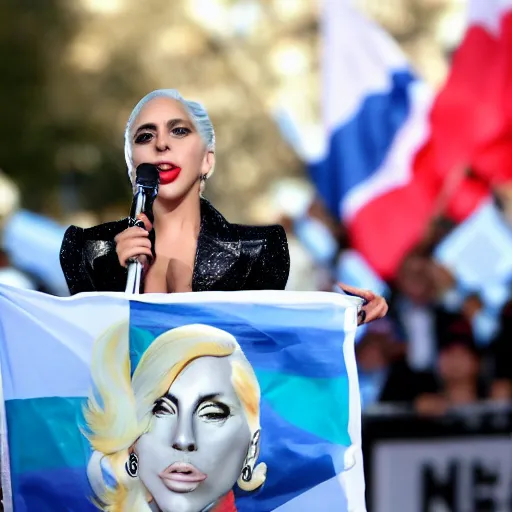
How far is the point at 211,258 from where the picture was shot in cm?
375

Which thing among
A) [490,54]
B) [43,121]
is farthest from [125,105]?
[490,54]

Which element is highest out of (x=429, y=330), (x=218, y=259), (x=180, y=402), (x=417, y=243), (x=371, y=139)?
(x=371, y=139)

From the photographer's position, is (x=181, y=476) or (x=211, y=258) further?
(x=211, y=258)

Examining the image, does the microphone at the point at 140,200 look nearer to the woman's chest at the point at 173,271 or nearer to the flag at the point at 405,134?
the woman's chest at the point at 173,271

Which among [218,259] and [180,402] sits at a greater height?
[218,259]

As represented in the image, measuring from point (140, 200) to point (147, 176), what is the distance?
2.6 inches

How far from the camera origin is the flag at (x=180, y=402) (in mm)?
3502

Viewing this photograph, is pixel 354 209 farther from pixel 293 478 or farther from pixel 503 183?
pixel 293 478

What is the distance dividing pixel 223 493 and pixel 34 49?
763 inches

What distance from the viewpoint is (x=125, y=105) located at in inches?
904

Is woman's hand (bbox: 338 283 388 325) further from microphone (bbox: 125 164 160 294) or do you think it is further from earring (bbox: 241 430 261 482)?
microphone (bbox: 125 164 160 294)

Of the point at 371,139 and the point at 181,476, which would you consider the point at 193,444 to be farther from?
the point at 371,139

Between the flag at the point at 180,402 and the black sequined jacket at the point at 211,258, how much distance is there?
20 centimetres

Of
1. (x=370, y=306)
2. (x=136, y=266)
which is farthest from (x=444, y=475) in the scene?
(x=136, y=266)
